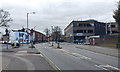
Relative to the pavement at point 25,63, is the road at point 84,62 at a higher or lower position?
lower

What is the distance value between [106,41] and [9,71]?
4577cm

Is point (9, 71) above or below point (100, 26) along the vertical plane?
below

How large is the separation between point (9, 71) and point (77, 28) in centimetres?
7182

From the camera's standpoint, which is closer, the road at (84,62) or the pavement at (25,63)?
the pavement at (25,63)

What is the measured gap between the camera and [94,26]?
8000cm

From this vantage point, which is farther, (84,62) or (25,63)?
(84,62)

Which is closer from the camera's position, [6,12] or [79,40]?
[6,12]

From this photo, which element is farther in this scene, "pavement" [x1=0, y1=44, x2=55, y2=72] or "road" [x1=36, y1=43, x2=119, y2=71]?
"road" [x1=36, y1=43, x2=119, y2=71]

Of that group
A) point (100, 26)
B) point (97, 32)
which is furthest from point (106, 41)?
point (100, 26)

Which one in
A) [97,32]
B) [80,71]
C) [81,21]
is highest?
[81,21]

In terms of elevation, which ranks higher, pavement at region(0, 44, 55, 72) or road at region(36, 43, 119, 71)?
pavement at region(0, 44, 55, 72)

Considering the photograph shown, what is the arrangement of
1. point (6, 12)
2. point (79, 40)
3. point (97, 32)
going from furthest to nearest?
point (97, 32)
point (79, 40)
point (6, 12)

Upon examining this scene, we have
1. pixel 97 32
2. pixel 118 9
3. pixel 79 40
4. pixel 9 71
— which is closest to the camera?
pixel 9 71

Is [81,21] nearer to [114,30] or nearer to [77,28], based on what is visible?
[77,28]
